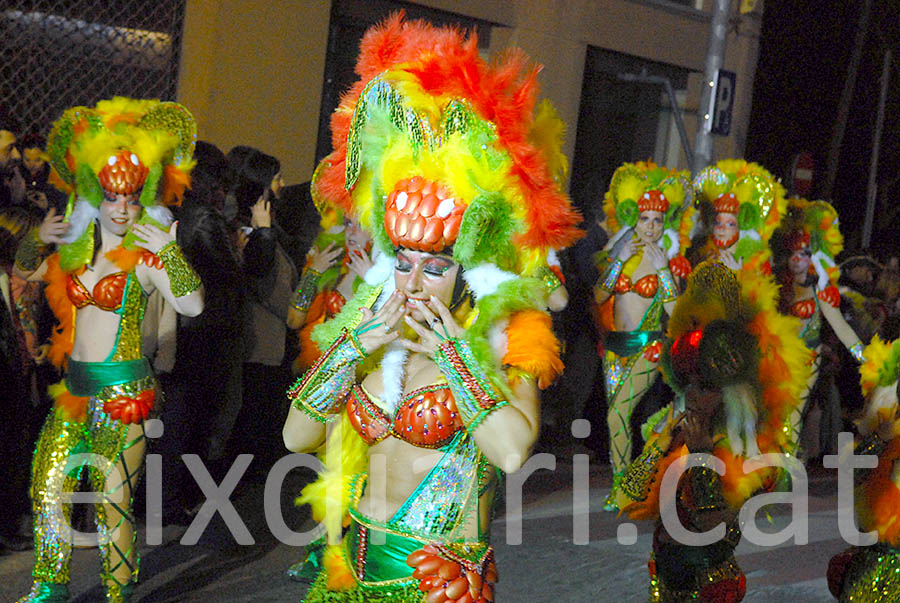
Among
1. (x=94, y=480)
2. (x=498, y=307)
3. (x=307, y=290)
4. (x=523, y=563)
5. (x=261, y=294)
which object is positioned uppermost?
(x=498, y=307)

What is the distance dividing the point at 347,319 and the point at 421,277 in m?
0.34

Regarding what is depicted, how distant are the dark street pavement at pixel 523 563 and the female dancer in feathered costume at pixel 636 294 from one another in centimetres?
71

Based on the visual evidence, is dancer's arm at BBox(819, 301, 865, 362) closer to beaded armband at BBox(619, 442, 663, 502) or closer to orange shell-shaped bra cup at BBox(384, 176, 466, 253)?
beaded armband at BBox(619, 442, 663, 502)

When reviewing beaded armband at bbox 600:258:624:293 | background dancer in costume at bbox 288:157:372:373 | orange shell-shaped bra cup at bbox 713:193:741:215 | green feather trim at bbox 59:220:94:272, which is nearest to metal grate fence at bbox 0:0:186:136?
→ background dancer in costume at bbox 288:157:372:373

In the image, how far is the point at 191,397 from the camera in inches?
258

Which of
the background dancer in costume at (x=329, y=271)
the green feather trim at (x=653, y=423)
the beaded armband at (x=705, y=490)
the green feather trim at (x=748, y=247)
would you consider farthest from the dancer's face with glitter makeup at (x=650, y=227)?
the beaded armband at (x=705, y=490)

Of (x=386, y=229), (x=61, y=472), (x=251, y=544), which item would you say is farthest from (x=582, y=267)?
(x=386, y=229)

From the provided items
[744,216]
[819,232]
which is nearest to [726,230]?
[744,216]

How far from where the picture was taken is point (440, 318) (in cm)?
305

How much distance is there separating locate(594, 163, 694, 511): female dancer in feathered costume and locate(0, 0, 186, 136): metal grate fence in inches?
151

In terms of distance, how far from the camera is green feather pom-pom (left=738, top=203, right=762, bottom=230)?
7.87 metres

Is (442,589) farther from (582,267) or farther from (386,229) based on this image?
(582,267)

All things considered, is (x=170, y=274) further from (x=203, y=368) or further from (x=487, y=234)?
(x=487, y=234)

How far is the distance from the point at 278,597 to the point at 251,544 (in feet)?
2.90
